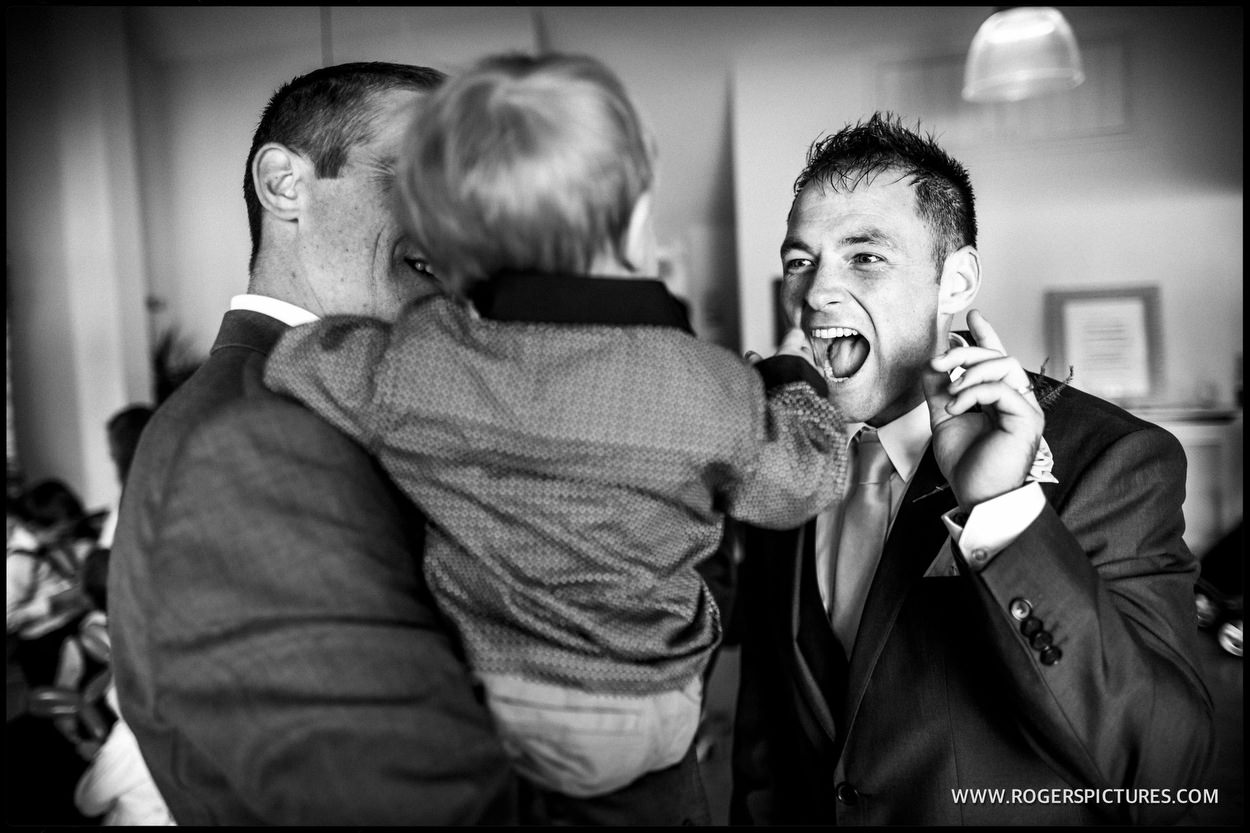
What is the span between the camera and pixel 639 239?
0.95 meters

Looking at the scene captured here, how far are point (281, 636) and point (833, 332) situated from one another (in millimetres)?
890

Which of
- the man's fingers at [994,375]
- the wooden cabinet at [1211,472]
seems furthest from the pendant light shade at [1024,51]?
the man's fingers at [994,375]

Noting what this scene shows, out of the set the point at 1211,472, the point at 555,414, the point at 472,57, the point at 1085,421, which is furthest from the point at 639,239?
the point at 1211,472

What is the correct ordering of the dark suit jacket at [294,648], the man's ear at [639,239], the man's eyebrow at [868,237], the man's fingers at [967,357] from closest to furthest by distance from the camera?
the dark suit jacket at [294,648], the man's ear at [639,239], the man's fingers at [967,357], the man's eyebrow at [868,237]

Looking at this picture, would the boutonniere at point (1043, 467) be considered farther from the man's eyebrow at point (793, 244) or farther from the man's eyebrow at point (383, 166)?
the man's eyebrow at point (383, 166)

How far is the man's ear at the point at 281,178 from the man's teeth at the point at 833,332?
0.73 metres

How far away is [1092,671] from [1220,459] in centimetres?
597

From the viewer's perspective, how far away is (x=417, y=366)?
87 centimetres

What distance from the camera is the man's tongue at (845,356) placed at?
140cm

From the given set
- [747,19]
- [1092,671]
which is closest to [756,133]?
[747,19]

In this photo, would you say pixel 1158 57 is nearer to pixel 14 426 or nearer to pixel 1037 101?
pixel 1037 101

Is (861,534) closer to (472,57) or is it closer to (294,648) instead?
(294,648)

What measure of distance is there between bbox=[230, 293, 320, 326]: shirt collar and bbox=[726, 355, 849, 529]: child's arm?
52 cm

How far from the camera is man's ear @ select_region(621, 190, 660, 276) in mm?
930
